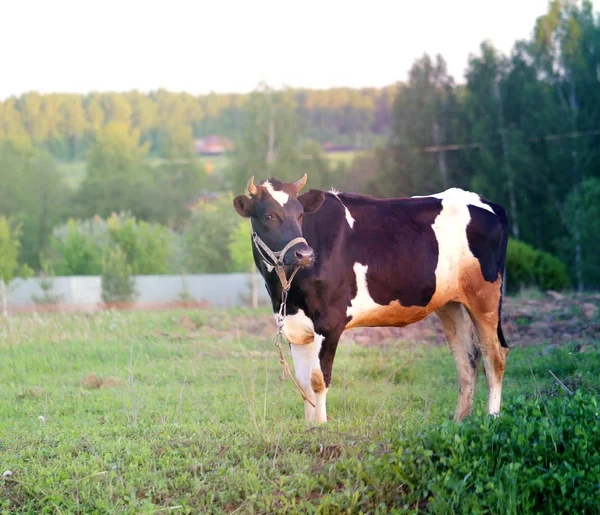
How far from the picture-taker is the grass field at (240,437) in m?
5.12

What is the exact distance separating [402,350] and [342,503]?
299 inches

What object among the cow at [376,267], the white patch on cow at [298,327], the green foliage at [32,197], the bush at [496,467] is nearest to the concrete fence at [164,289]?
the green foliage at [32,197]

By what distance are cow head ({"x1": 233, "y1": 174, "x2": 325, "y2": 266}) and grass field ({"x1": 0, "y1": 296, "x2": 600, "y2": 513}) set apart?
124cm

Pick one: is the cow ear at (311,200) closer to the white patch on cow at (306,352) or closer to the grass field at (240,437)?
the white patch on cow at (306,352)

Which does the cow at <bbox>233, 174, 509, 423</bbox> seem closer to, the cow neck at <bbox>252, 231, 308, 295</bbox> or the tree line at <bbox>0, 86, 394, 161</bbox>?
the cow neck at <bbox>252, 231, 308, 295</bbox>

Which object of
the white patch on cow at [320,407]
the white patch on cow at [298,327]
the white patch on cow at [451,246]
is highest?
the white patch on cow at [451,246]

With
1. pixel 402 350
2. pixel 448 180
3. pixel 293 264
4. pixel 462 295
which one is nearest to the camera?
pixel 293 264

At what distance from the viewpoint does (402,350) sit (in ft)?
41.0

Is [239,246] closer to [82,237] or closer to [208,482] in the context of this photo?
[82,237]

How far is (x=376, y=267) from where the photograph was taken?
754cm

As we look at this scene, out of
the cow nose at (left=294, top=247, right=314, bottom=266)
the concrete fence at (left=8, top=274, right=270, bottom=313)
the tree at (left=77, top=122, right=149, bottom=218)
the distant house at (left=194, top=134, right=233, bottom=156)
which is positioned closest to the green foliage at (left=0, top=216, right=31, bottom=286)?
the concrete fence at (left=8, top=274, right=270, bottom=313)

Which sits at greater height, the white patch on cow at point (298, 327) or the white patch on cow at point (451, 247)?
the white patch on cow at point (451, 247)

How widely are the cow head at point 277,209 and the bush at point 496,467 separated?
6.75 feet

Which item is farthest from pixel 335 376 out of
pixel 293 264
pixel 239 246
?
pixel 239 246
